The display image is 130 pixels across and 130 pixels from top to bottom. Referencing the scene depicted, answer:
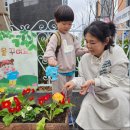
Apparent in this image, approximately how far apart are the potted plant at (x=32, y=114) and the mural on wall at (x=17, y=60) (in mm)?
1339

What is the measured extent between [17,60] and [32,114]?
63.6 inches

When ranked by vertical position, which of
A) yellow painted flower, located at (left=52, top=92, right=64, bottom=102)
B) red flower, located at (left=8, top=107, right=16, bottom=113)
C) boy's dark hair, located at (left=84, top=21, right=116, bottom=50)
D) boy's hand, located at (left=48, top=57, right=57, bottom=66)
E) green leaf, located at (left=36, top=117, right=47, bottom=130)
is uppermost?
boy's dark hair, located at (left=84, top=21, right=116, bottom=50)

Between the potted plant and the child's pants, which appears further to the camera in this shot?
the child's pants

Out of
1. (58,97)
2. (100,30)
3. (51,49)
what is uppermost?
(100,30)

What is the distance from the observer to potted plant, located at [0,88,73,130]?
2303 mm

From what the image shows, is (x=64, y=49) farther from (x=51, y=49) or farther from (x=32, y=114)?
(x=32, y=114)

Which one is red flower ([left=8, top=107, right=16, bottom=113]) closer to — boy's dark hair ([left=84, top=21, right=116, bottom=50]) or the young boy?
the young boy

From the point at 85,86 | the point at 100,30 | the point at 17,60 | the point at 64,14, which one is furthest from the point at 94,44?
the point at 17,60

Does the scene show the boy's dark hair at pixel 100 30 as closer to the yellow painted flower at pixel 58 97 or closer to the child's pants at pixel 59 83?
the yellow painted flower at pixel 58 97

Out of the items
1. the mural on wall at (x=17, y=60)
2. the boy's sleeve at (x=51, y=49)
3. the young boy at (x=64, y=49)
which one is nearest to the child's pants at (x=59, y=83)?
the young boy at (x=64, y=49)

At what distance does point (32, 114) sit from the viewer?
250 centimetres

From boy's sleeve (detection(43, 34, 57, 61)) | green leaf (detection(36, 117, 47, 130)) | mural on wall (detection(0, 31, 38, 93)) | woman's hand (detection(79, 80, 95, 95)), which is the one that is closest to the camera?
woman's hand (detection(79, 80, 95, 95))

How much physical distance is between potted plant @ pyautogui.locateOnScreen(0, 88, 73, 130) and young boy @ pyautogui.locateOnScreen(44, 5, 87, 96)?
0.25 metres

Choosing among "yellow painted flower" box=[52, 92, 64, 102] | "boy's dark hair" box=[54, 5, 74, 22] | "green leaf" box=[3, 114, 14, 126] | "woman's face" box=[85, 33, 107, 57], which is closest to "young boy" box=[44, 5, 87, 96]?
"boy's dark hair" box=[54, 5, 74, 22]
